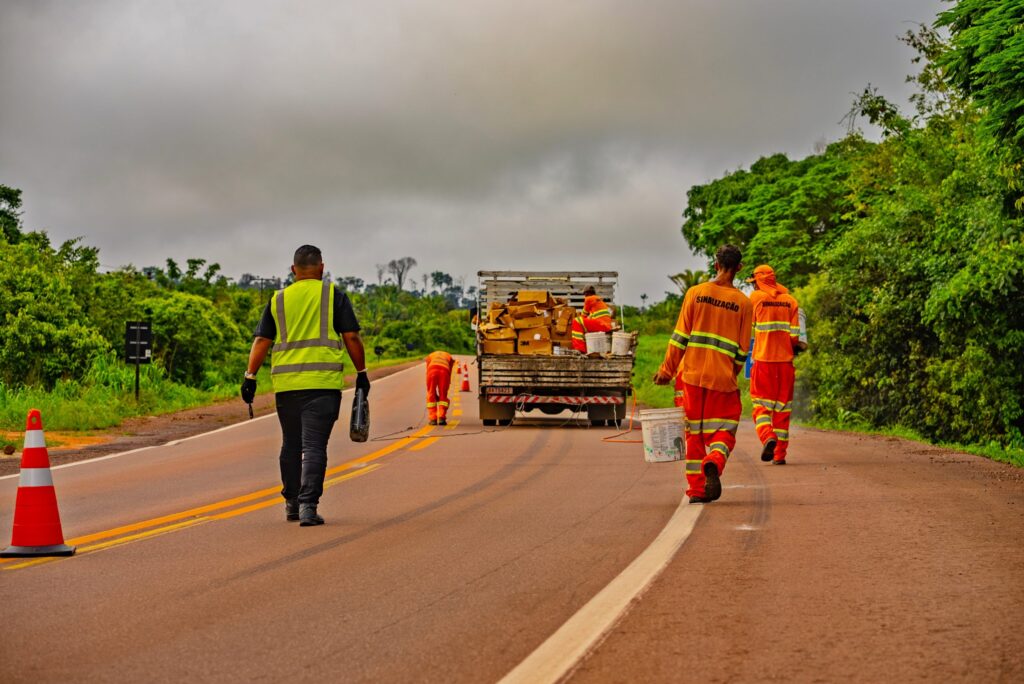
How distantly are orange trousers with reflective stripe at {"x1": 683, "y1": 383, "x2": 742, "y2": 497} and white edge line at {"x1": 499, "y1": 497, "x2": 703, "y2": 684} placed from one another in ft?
6.16

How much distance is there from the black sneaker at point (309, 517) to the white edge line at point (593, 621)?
264 centimetres

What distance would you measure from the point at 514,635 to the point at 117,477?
9533 millimetres

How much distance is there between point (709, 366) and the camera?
988cm

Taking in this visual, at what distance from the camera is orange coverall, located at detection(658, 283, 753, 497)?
983 centimetres

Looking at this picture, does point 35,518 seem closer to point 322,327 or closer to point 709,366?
point 322,327

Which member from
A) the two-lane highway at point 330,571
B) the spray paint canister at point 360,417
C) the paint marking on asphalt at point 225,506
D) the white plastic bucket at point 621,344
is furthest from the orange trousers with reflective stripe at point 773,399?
the white plastic bucket at point 621,344

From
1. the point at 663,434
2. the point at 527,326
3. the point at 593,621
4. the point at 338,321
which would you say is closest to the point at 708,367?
the point at 663,434

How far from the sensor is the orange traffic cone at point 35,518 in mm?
7754

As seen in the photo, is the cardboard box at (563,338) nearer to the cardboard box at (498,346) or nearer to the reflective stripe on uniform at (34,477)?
the cardboard box at (498,346)

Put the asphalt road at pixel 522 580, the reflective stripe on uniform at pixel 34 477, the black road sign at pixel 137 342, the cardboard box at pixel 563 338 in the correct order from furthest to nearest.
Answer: the black road sign at pixel 137 342, the cardboard box at pixel 563 338, the reflective stripe on uniform at pixel 34 477, the asphalt road at pixel 522 580

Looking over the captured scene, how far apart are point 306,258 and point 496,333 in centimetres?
1293

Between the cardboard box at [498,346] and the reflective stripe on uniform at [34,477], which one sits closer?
the reflective stripe on uniform at [34,477]

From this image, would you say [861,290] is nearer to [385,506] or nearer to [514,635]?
[385,506]

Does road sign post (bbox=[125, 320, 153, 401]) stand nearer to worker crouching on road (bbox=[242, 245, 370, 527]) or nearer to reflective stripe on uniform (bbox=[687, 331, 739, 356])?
worker crouching on road (bbox=[242, 245, 370, 527])
